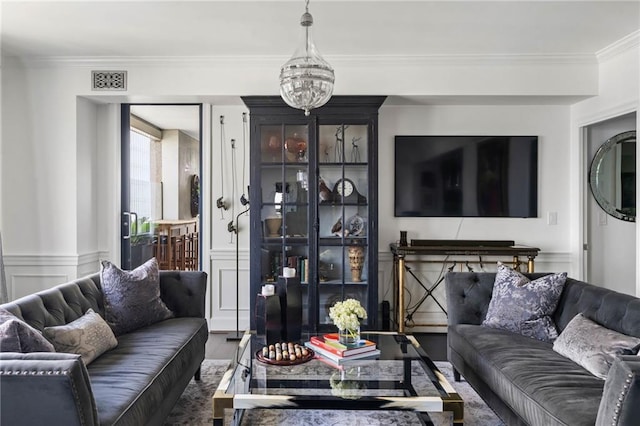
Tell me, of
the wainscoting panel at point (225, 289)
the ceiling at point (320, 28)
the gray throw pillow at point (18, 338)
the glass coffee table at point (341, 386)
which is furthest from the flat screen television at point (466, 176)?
the gray throw pillow at point (18, 338)

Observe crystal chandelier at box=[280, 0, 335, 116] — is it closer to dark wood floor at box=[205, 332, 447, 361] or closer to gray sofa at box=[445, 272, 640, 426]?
gray sofa at box=[445, 272, 640, 426]

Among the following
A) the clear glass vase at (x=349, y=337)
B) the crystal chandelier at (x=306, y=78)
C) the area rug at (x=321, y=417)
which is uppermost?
the crystal chandelier at (x=306, y=78)

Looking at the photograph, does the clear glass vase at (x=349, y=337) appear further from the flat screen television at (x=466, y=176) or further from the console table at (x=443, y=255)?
the flat screen television at (x=466, y=176)

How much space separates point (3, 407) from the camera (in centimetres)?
139

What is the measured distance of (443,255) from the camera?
440 centimetres

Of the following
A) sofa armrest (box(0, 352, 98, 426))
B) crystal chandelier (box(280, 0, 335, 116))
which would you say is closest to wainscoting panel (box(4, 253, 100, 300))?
crystal chandelier (box(280, 0, 335, 116))

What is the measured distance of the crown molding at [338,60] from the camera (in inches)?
156

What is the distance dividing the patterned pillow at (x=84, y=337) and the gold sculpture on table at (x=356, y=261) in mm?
2188

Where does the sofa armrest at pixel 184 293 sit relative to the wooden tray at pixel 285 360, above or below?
above

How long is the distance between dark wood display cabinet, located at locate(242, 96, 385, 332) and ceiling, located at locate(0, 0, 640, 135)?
563 mm

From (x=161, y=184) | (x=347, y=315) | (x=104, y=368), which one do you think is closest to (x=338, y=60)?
(x=347, y=315)

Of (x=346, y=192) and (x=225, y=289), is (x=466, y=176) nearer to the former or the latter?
(x=346, y=192)

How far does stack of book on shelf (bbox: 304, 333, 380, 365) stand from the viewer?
234cm

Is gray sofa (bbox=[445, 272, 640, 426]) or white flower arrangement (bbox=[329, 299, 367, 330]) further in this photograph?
white flower arrangement (bbox=[329, 299, 367, 330])
